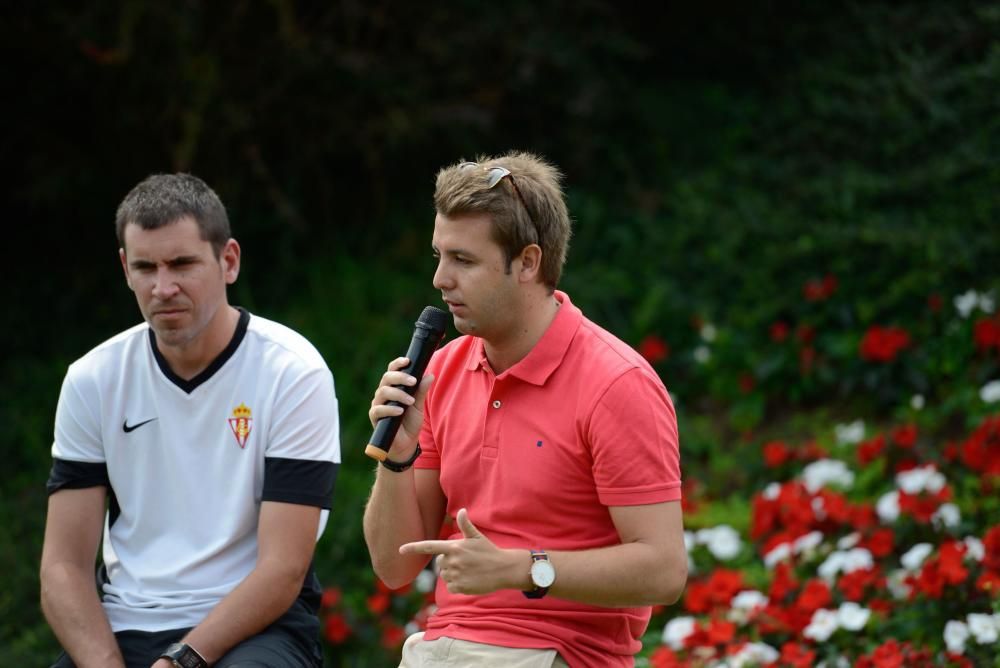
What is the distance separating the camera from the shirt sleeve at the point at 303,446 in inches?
132

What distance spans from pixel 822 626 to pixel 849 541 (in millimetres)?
617

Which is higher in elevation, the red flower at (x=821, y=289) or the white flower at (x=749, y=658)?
the red flower at (x=821, y=289)

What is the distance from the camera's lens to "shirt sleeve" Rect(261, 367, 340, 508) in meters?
3.37

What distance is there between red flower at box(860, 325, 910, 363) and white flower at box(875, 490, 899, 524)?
44.0 inches

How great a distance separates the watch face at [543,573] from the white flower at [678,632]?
5.97ft

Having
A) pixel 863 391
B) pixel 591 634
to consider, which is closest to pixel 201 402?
pixel 591 634

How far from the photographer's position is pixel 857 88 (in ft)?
23.3

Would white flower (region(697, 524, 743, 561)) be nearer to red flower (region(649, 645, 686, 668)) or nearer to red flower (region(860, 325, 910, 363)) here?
red flower (region(649, 645, 686, 668))

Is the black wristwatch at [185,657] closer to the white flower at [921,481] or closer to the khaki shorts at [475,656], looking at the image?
the khaki shorts at [475,656]

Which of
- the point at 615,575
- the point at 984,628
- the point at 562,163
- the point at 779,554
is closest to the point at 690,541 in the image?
the point at 779,554

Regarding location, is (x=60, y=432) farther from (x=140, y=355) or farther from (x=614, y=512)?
(x=614, y=512)

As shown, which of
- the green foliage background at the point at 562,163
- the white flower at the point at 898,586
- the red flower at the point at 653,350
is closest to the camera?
the white flower at the point at 898,586

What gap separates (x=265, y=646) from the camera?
3.29 m

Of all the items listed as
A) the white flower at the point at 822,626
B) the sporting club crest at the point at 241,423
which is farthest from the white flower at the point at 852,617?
the sporting club crest at the point at 241,423
